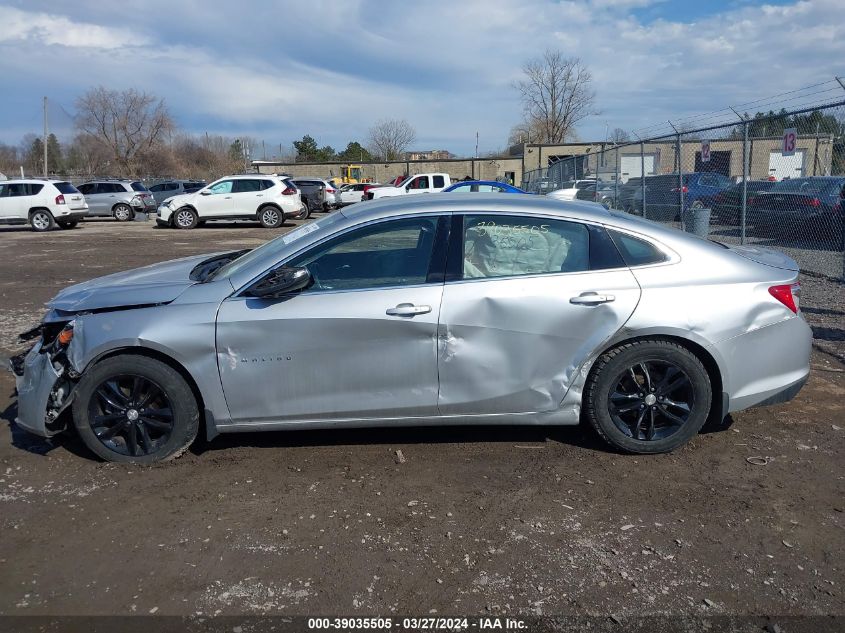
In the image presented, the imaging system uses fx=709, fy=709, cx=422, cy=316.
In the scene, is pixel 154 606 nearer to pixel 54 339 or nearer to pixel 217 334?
pixel 217 334

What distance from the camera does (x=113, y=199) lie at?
95.2 ft

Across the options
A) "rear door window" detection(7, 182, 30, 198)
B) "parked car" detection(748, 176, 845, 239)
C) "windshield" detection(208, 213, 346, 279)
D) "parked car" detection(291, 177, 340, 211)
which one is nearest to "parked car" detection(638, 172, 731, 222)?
"parked car" detection(748, 176, 845, 239)

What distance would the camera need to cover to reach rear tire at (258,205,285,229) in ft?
77.1

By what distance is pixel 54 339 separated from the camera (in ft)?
14.3

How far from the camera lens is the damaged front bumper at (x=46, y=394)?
13.8 feet

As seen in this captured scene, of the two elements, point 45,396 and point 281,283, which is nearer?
point 281,283

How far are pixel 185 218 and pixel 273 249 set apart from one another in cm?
2071

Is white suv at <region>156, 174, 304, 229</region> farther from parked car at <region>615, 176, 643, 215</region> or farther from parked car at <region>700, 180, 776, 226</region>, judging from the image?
parked car at <region>700, 180, 776, 226</region>

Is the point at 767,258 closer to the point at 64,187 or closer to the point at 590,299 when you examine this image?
the point at 590,299

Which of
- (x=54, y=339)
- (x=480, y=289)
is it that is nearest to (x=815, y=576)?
(x=480, y=289)

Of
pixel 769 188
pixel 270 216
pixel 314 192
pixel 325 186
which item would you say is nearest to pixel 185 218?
pixel 270 216

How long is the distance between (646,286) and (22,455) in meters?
4.03

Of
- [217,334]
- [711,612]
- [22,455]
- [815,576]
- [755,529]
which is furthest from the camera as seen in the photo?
[22,455]

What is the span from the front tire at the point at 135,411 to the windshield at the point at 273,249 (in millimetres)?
712
